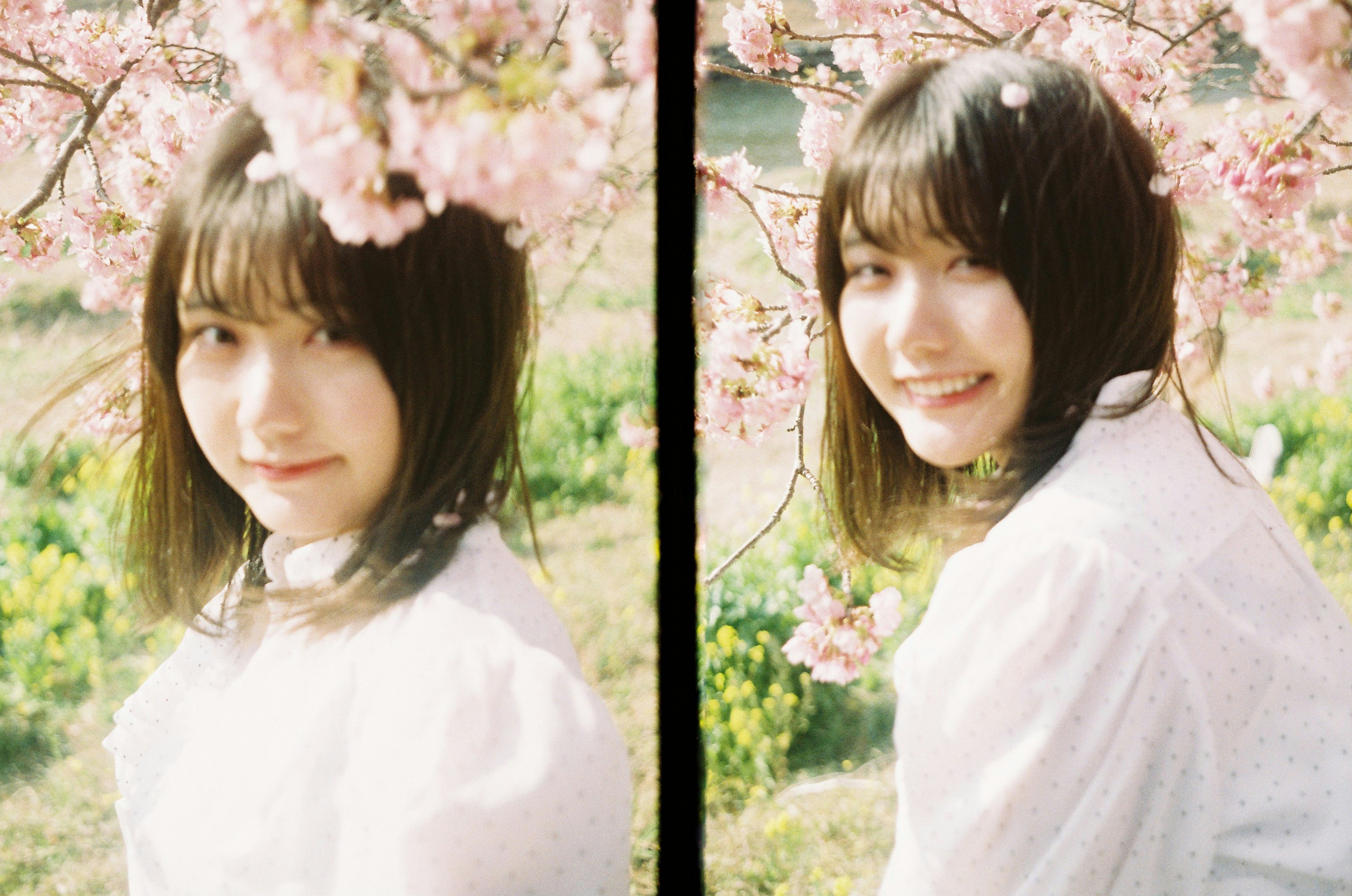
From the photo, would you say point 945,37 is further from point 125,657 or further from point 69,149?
point 125,657

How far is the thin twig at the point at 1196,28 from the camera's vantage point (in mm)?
1080

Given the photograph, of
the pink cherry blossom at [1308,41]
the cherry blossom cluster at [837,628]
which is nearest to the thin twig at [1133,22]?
the pink cherry blossom at [1308,41]

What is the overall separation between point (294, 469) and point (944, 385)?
62 centimetres

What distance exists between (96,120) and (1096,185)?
3.36 ft

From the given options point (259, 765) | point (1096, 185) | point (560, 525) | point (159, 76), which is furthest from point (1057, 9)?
point (259, 765)

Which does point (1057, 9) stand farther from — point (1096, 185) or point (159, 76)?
point (159, 76)

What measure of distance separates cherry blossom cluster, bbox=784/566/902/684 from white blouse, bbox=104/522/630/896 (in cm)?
48

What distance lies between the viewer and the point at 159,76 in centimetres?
113

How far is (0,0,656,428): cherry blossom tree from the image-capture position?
936 mm

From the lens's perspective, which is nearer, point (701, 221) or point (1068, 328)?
point (1068, 328)

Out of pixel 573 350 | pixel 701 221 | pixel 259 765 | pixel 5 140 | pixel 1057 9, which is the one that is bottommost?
pixel 259 765

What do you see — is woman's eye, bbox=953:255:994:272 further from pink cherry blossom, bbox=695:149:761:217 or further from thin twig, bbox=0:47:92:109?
thin twig, bbox=0:47:92:109

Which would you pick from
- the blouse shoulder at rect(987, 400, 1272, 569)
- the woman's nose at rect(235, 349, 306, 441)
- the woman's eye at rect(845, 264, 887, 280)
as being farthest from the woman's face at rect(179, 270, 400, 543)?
the blouse shoulder at rect(987, 400, 1272, 569)


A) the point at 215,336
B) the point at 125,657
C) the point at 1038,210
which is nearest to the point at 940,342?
the point at 1038,210
